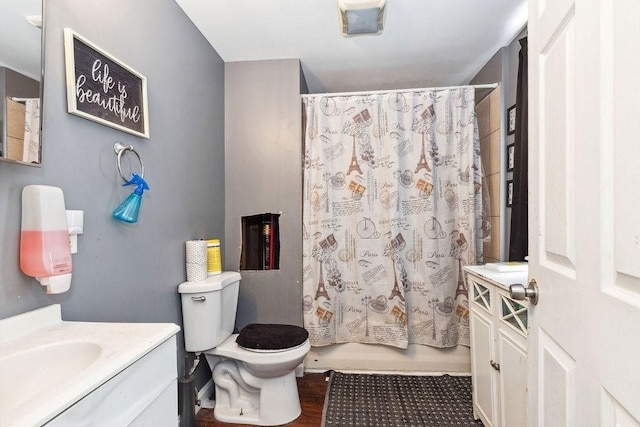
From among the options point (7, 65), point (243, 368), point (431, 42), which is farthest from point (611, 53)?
point (243, 368)

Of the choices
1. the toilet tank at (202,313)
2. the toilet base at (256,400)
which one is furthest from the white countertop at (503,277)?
the toilet tank at (202,313)

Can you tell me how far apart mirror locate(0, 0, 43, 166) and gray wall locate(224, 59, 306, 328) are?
53.7 inches

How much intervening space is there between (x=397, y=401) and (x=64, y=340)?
174cm

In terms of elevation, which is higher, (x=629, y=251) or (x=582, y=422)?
(x=629, y=251)

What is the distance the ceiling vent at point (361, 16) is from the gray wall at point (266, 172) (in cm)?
A: 60

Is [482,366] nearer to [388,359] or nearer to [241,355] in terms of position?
[388,359]

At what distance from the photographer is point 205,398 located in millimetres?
1879

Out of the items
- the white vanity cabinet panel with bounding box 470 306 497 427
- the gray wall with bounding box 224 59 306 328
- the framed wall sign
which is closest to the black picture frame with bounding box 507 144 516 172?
the white vanity cabinet panel with bounding box 470 306 497 427

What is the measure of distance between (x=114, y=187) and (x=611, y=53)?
1447 mm

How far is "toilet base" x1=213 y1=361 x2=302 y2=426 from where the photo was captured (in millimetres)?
1684

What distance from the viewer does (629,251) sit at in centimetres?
46

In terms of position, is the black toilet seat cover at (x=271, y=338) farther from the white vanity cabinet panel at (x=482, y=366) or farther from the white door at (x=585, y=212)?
the white door at (x=585, y=212)

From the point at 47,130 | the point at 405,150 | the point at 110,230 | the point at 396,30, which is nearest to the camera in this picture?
the point at 47,130

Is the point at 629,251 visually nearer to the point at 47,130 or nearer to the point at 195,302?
the point at 47,130
